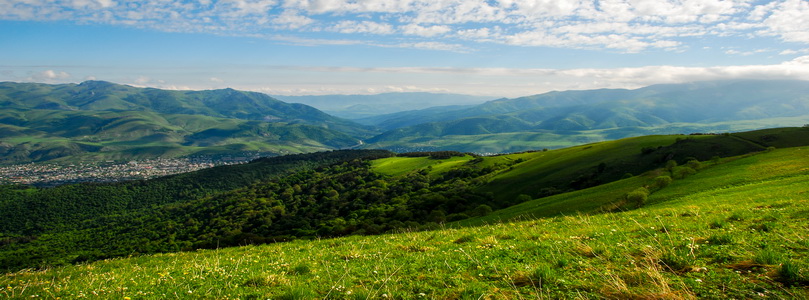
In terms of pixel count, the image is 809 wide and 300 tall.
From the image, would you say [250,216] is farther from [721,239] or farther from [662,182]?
[721,239]

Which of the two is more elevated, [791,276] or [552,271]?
[791,276]

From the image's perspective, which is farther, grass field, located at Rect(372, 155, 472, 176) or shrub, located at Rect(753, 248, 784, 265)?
grass field, located at Rect(372, 155, 472, 176)

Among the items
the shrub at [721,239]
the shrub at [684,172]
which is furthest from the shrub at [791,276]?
the shrub at [684,172]

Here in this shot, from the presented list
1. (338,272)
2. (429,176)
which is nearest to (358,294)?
(338,272)

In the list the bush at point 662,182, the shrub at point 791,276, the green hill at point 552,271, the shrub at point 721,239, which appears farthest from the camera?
the bush at point 662,182

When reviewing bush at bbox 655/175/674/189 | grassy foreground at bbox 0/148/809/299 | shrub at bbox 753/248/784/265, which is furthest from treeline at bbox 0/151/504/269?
shrub at bbox 753/248/784/265

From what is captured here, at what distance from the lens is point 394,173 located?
6742 inches

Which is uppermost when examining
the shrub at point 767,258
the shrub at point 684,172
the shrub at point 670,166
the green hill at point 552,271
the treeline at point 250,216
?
the shrub at point 767,258

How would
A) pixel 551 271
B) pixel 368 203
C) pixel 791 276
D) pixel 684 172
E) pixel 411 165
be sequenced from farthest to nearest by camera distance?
pixel 411 165, pixel 368 203, pixel 684 172, pixel 551 271, pixel 791 276

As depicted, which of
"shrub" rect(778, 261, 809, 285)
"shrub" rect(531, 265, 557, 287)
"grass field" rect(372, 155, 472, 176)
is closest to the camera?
"shrub" rect(778, 261, 809, 285)

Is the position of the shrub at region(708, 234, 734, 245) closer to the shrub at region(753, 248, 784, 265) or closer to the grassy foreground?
the grassy foreground

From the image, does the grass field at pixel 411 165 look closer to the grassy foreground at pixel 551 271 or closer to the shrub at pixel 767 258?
the grassy foreground at pixel 551 271

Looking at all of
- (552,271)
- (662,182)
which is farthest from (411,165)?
(552,271)

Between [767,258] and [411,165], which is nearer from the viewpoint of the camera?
[767,258]
